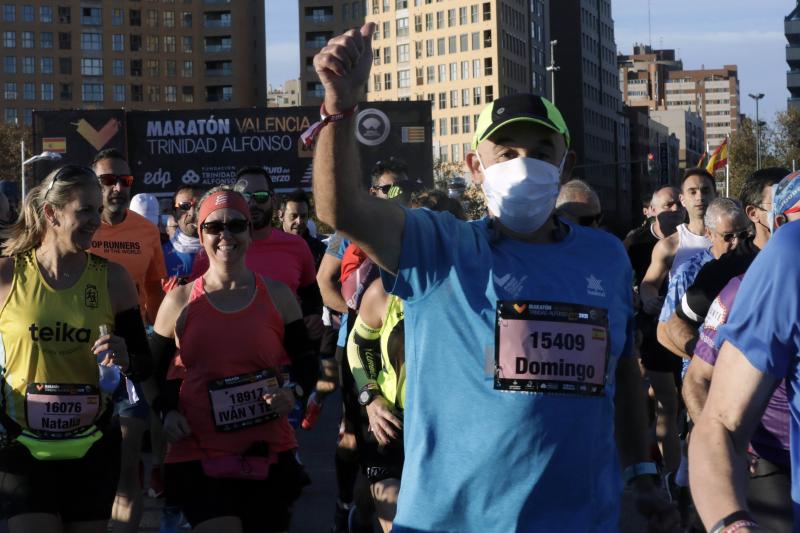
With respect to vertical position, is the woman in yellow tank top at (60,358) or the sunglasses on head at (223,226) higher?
the sunglasses on head at (223,226)

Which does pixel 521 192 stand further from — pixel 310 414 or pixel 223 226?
pixel 310 414

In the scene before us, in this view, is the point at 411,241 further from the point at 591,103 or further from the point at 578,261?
the point at 591,103

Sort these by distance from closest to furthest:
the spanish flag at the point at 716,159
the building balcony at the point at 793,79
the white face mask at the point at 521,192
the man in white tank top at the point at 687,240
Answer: the white face mask at the point at 521,192
the man in white tank top at the point at 687,240
the spanish flag at the point at 716,159
the building balcony at the point at 793,79

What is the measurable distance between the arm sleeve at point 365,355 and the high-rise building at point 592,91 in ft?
436

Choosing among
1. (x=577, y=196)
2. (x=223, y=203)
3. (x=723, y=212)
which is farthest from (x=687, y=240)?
(x=223, y=203)

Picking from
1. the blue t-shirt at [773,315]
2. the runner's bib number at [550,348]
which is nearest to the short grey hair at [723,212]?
the runner's bib number at [550,348]

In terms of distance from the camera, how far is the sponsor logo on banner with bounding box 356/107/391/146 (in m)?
31.1

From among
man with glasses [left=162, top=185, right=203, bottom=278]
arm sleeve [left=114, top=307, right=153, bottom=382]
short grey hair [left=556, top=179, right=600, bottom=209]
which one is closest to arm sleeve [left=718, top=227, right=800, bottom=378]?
arm sleeve [left=114, top=307, right=153, bottom=382]

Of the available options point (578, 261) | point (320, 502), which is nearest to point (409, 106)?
point (320, 502)

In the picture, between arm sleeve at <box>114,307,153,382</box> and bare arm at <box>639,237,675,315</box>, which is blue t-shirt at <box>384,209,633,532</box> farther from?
bare arm at <box>639,237,675,315</box>

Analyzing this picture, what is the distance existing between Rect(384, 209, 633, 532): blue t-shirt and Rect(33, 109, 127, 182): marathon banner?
97.8ft

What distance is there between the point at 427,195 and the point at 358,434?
118cm

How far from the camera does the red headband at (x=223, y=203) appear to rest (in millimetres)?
5902

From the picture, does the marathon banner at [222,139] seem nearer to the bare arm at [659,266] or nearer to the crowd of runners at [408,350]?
the crowd of runners at [408,350]
